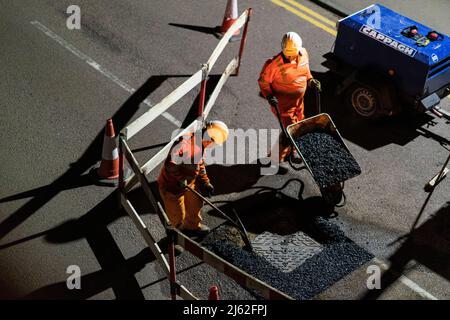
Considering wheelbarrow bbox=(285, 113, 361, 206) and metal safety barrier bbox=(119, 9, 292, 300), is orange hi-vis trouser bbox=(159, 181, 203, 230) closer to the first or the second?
metal safety barrier bbox=(119, 9, 292, 300)

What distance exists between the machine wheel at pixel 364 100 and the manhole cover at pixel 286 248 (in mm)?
2779

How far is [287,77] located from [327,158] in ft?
3.91

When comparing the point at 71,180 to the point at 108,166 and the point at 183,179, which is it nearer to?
the point at 108,166

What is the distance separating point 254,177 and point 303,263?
1.71m

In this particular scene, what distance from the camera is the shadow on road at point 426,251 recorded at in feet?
26.3

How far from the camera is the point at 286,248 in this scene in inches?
322

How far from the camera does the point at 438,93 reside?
33.1ft

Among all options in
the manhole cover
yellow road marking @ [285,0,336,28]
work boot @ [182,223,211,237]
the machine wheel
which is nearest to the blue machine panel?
the machine wheel

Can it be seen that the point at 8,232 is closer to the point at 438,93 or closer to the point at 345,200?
the point at 345,200

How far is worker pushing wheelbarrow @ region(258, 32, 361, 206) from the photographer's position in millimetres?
8602

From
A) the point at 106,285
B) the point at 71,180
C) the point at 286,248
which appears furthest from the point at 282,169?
the point at 106,285

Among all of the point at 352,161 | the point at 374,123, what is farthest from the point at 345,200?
the point at 374,123
